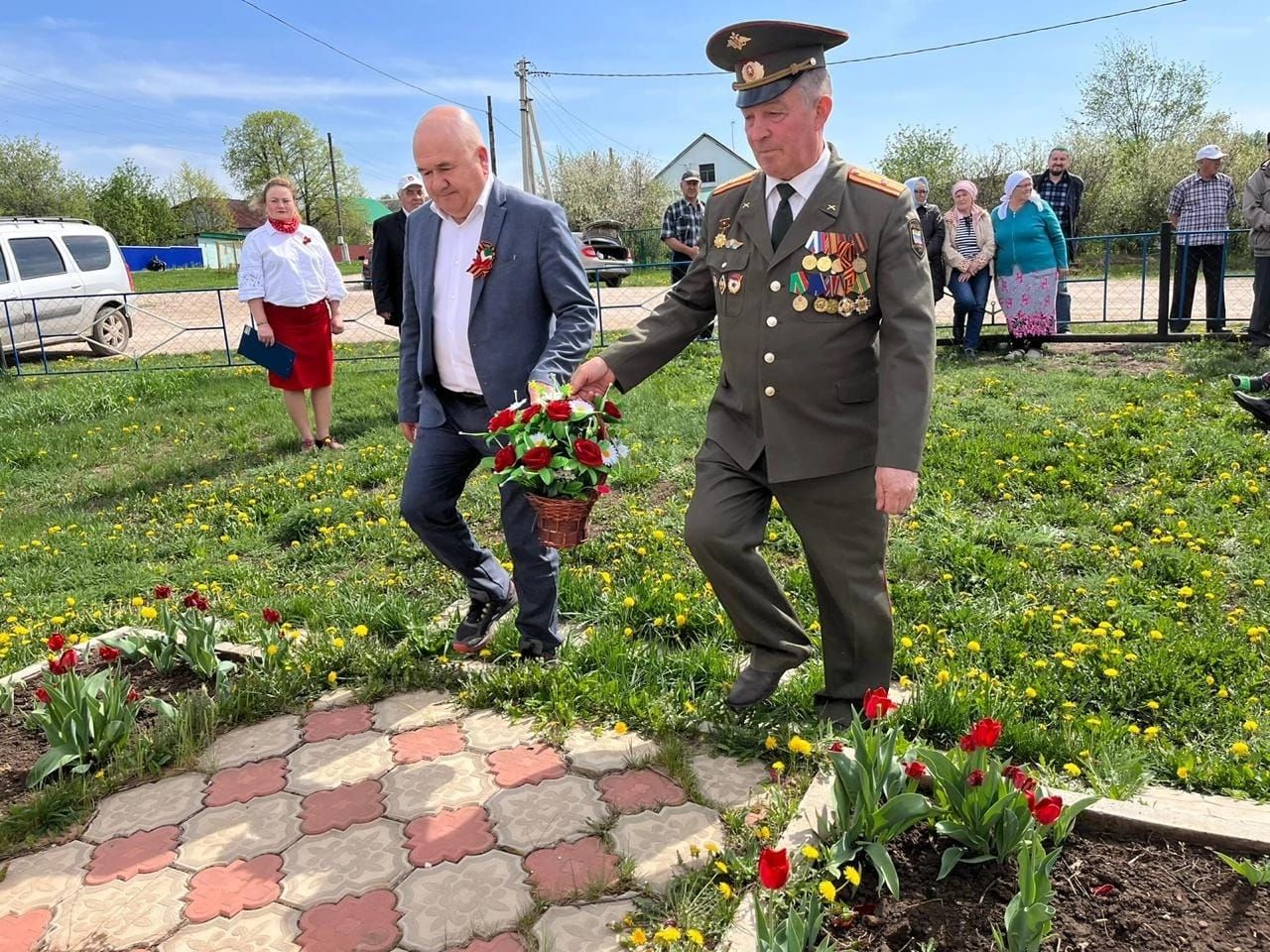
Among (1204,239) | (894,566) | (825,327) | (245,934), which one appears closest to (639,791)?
(245,934)

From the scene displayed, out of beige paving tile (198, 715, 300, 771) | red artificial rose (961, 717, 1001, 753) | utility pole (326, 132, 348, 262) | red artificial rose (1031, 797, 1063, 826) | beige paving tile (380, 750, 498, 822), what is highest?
utility pole (326, 132, 348, 262)

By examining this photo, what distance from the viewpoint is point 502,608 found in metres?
4.24

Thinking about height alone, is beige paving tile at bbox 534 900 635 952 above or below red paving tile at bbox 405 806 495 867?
below

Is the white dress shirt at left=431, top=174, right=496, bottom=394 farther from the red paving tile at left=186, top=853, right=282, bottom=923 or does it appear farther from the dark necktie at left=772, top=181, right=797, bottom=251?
the red paving tile at left=186, top=853, right=282, bottom=923

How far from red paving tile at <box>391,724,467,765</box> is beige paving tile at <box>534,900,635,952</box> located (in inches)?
37.5

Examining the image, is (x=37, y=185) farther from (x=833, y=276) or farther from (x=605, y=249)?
(x=833, y=276)

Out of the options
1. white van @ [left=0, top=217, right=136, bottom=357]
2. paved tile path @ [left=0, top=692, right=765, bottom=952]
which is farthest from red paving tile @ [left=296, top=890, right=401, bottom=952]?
white van @ [left=0, top=217, right=136, bottom=357]

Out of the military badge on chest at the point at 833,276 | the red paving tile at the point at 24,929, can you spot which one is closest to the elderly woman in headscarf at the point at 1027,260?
the military badge on chest at the point at 833,276

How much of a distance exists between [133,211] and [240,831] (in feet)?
203

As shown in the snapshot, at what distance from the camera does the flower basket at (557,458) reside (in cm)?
311

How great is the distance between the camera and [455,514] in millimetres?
4051

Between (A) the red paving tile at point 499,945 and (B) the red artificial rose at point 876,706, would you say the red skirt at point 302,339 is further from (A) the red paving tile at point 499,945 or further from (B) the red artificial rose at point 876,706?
(B) the red artificial rose at point 876,706

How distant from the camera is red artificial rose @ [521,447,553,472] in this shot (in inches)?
122

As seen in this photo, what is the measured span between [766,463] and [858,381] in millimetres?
354
